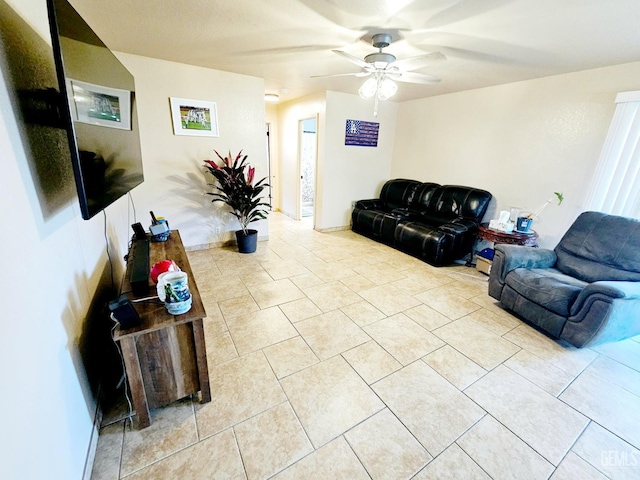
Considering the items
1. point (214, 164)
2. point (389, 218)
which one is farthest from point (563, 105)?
point (214, 164)

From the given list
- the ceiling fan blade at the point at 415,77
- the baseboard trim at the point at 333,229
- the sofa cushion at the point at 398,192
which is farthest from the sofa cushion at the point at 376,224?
the ceiling fan blade at the point at 415,77

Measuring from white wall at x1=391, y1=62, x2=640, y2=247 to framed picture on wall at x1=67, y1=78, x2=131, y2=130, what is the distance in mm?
4251

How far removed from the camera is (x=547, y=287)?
2.26 meters

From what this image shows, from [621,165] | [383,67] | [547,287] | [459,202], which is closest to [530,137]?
[621,165]

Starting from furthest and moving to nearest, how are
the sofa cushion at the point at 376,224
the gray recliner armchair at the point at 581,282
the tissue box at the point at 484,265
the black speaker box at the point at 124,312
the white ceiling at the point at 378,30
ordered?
the sofa cushion at the point at 376,224 < the tissue box at the point at 484,265 < the gray recliner armchair at the point at 581,282 < the white ceiling at the point at 378,30 < the black speaker box at the point at 124,312

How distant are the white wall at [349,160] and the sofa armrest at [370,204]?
24cm

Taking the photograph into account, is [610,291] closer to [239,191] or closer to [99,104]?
[99,104]

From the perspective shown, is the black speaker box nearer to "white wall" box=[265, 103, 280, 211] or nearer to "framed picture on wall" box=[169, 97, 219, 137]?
"framed picture on wall" box=[169, 97, 219, 137]

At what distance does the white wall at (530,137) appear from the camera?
112 inches

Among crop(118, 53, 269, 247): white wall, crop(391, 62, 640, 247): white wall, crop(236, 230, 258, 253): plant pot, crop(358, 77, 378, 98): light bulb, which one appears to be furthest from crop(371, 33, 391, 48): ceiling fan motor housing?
crop(236, 230, 258, 253): plant pot

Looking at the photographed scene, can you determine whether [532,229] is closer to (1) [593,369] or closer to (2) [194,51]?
(1) [593,369]

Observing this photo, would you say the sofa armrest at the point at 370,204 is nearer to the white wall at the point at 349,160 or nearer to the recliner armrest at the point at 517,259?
the white wall at the point at 349,160

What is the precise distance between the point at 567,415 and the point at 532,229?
99.0 inches

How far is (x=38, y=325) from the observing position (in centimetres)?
94
